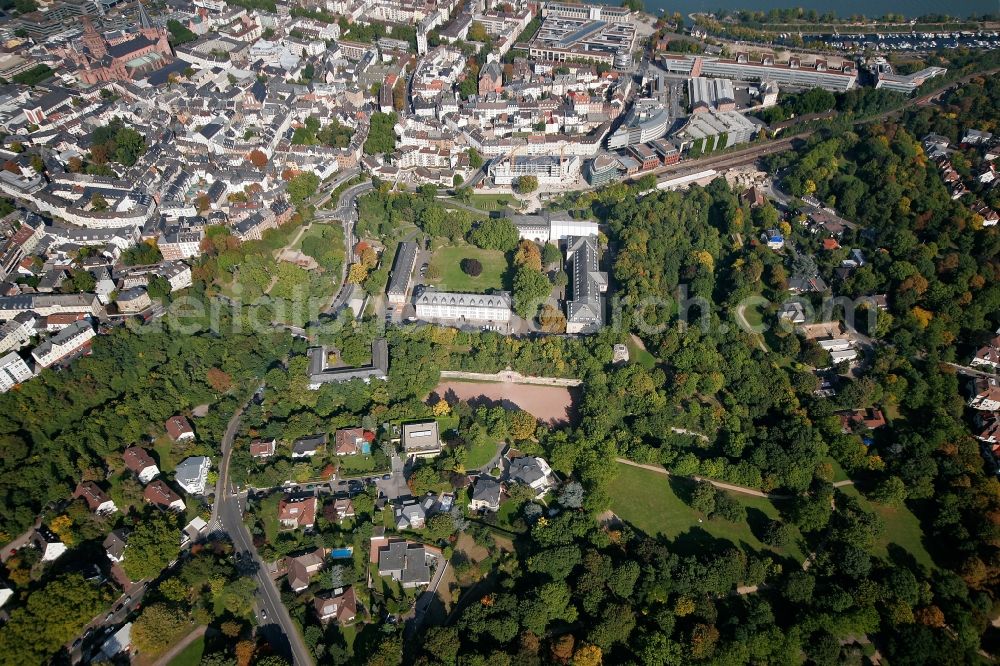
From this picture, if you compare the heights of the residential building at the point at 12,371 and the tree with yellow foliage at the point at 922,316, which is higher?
the tree with yellow foliage at the point at 922,316

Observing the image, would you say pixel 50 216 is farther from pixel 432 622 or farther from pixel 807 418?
pixel 807 418

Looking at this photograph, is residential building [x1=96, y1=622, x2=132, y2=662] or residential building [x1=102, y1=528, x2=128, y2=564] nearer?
residential building [x1=96, y1=622, x2=132, y2=662]

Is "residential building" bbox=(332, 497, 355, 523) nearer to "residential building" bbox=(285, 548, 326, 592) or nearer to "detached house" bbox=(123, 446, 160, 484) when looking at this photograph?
"residential building" bbox=(285, 548, 326, 592)

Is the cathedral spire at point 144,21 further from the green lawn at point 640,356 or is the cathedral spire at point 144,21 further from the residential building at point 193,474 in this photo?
the green lawn at point 640,356

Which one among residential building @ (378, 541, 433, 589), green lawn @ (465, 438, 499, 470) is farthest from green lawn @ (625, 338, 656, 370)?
residential building @ (378, 541, 433, 589)

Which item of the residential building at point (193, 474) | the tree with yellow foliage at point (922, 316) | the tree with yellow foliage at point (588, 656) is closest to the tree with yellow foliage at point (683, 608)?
the tree with yellow foliage at point (588, 656)

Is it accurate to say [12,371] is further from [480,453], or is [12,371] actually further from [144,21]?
[144,21]
